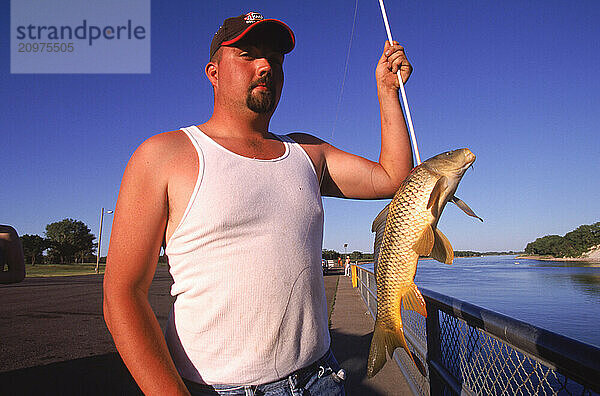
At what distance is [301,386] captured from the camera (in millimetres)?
1651

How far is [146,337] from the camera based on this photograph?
146 cm

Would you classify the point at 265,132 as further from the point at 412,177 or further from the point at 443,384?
the point at 443,384

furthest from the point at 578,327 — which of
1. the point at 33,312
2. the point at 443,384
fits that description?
the point at 33,312

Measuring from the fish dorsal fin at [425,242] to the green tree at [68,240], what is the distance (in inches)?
3470

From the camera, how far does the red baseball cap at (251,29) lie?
189 cm

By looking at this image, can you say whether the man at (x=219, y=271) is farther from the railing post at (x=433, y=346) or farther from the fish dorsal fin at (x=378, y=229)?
the railing post at (x=433, y=346)

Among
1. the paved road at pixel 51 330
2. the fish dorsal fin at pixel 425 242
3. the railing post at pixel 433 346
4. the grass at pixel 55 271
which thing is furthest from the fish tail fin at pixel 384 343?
the grass at pixel 55 271

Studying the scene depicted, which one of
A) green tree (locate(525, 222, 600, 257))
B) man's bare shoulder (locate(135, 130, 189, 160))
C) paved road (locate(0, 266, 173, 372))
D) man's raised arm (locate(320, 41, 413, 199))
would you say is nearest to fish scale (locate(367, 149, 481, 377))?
man's raised arm (locate(320, 41, 413, 199))

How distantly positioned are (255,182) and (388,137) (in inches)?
28.6

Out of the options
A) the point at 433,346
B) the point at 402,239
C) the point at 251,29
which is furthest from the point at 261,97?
the point at 433,346

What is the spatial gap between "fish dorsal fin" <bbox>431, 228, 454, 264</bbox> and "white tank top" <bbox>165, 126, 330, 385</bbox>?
1.69ft

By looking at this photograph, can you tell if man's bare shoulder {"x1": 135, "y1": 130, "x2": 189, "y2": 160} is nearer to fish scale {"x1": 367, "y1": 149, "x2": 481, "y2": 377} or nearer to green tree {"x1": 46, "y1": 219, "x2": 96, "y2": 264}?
fish scale {"x1": 367, "y1": 149, "x2": 481, "y2": 377}

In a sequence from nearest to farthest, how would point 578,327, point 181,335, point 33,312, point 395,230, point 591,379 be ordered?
point 591,379, point 181,335, point 395,230, point 33,312, point 578,327

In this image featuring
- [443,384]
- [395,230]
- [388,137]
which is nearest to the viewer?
[395,230]
